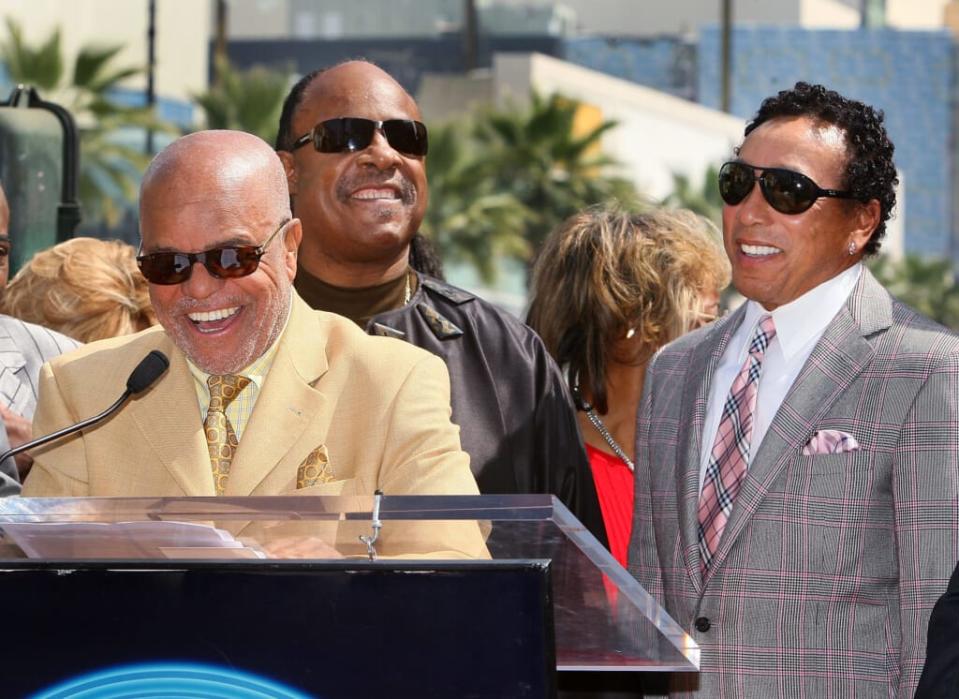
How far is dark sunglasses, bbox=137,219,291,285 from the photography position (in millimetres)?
3180

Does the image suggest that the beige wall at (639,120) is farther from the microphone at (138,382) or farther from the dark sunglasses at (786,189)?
the microphone at (138,382)

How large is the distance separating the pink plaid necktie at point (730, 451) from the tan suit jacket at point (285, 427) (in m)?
0.92

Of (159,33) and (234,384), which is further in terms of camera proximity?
(159,33)

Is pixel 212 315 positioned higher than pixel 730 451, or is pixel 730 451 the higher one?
pixel 212 315

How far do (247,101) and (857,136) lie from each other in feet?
107

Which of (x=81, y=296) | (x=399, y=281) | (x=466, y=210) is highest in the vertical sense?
(x=399, y=281)

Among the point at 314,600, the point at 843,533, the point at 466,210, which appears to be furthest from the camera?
the point at 466,210

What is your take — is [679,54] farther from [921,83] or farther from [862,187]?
[862,187]

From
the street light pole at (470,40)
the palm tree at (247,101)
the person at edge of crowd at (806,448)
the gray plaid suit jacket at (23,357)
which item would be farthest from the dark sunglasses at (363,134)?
the street light pole at (470,40)

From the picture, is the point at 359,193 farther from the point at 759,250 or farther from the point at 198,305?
the point at 198,305

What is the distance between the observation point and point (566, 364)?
5.22 meters

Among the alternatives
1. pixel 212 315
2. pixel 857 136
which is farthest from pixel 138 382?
pixel 857 136

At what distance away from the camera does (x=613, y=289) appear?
5129 millimetres

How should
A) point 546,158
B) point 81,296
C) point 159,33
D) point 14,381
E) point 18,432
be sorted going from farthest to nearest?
point 159,33, point 546,158, point 81,296, point 14,381, point 18,432
